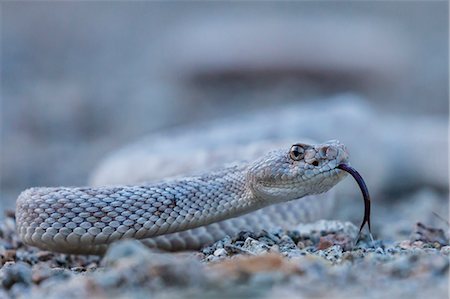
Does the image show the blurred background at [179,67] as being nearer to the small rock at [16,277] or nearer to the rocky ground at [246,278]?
the small rock at [16,277]

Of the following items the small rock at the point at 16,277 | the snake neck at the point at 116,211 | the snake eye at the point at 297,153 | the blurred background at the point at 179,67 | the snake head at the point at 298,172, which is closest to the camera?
the small rock at the point at 16,277

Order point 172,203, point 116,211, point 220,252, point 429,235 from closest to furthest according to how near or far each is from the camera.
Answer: point 220,252 < point 116,211 < point 172,203 < point 429,235

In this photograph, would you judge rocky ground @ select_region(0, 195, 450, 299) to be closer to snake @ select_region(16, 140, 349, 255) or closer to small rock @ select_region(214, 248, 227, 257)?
small rock @ select_region(214, 248, 227, 257)

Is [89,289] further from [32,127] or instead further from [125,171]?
[32,127]

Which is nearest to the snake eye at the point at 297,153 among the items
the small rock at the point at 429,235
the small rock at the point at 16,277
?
the small rock at the point at 429,235

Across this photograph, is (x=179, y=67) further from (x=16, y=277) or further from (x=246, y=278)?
(x=246, y=278)

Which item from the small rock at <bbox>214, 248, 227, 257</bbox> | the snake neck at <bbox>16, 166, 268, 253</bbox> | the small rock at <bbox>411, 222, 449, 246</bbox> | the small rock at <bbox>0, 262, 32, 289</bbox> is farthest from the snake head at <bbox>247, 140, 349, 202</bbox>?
the small rock at <bbox>0, 262, 32, 289</bbox>

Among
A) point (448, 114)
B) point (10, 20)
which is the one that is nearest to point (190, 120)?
point (448, 114)

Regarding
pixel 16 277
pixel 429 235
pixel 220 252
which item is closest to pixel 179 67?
pixel 429 235
